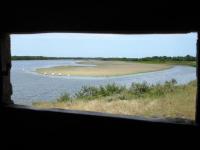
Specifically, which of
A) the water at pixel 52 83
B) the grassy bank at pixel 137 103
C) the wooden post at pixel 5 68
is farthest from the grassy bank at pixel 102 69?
the wooden post at pixel 5 68

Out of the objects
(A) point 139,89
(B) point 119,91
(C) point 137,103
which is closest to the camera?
(C) point 137,103

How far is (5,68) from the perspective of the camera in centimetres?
290

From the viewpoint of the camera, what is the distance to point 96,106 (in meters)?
9.39

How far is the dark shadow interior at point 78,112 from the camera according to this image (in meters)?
2.15

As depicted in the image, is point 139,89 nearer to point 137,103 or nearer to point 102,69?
point 137,103

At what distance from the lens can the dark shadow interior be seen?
84.5 inches

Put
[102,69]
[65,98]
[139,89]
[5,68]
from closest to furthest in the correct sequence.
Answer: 1. [5,68]
2. [65,98]
3. [139,89]
4. [102,69]

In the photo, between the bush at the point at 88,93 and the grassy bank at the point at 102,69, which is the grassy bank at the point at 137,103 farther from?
the grassy bank at the point at 102,69

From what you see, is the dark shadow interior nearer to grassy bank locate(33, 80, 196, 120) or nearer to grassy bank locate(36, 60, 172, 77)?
grassy bank locate(33, 80, 196, 120)

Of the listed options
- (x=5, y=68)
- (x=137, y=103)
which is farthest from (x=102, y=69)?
(x=5, y=68)

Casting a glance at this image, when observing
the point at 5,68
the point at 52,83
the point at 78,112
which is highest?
the point at 5,68

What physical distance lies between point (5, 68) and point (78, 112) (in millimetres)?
899

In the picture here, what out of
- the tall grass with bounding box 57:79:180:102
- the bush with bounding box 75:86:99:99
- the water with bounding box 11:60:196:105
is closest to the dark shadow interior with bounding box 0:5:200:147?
the water with bounding box 11:60:196:105
